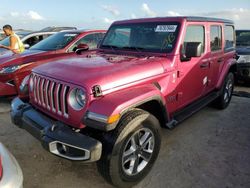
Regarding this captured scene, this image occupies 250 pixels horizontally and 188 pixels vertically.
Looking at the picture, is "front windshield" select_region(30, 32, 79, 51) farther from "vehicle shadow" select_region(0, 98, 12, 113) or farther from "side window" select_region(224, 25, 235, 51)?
"side window" select_region(224, 25, 235, 51)

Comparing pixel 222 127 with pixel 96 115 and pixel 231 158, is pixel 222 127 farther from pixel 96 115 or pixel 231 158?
pixel 96 115

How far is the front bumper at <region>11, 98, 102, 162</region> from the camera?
2438mm

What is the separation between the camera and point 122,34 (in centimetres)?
438

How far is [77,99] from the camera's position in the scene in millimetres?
2730

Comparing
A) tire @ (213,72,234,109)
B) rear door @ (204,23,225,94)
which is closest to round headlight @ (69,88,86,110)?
rear door @ (204,23,225,94)

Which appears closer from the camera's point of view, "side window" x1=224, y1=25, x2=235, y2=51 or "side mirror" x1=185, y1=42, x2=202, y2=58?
"side mirror" x1=185, y1=42, x2=202, y2=58

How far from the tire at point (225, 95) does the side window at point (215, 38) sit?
89 centimetres

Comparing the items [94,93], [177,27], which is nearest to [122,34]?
[177,27]

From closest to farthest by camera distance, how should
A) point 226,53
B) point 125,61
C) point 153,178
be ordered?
point 153,178 → point 125,61 → point 226,53

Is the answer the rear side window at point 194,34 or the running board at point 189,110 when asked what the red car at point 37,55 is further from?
the running board at point 189,110

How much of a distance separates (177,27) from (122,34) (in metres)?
1.02

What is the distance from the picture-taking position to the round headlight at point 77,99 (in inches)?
105

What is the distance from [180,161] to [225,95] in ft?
8.86

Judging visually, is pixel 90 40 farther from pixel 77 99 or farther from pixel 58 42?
pixel 77 99
